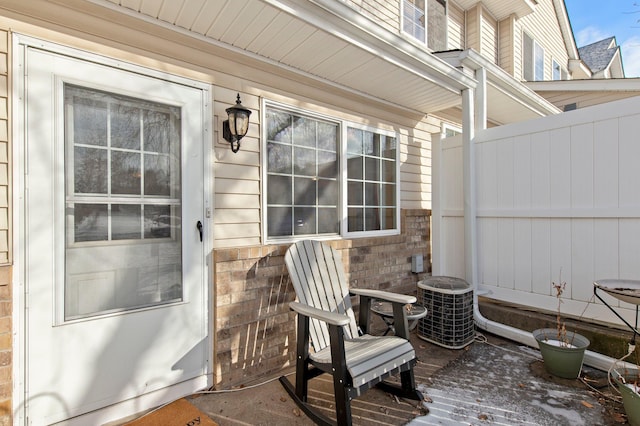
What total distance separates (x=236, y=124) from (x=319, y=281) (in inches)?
53.5

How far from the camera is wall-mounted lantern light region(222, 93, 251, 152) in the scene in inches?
93.0

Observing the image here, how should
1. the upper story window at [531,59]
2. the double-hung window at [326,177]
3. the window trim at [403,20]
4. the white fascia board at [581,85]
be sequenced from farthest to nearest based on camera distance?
the upper story window at [531,59], the white fascia board at [581,85], the window trim at [403,20], the double-hung window at [326,177]

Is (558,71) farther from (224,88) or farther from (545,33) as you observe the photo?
(224,88)

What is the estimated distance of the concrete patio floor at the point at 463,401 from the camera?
2.08m

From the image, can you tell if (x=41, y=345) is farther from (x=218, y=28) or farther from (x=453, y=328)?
(x=453, y=328)

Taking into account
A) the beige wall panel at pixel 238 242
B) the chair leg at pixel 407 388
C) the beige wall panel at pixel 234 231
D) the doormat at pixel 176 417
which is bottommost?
the doormat at pixel 176 417

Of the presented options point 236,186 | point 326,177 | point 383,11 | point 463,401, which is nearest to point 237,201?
point 236,186

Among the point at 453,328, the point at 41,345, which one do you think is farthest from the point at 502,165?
the point at 41,345

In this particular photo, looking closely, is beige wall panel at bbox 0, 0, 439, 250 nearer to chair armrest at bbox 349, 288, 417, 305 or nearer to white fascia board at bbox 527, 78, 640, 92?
chair armrest at bbox 349, 288, 417, 305

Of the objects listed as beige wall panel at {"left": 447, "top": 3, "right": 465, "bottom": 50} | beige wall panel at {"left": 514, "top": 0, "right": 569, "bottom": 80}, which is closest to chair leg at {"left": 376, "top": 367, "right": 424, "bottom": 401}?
beige wall panel at {"left": 447, "top": 3, "right": 465, "bottom": 50}

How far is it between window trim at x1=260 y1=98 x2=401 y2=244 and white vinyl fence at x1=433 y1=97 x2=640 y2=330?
803 millimetres

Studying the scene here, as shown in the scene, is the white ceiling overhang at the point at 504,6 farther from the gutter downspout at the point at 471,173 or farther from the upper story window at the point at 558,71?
the gutter downspout at the point at 471,173

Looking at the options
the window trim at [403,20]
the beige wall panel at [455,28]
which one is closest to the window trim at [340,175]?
the window trim at [403,20]

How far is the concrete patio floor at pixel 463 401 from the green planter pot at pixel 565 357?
63 millimetres
